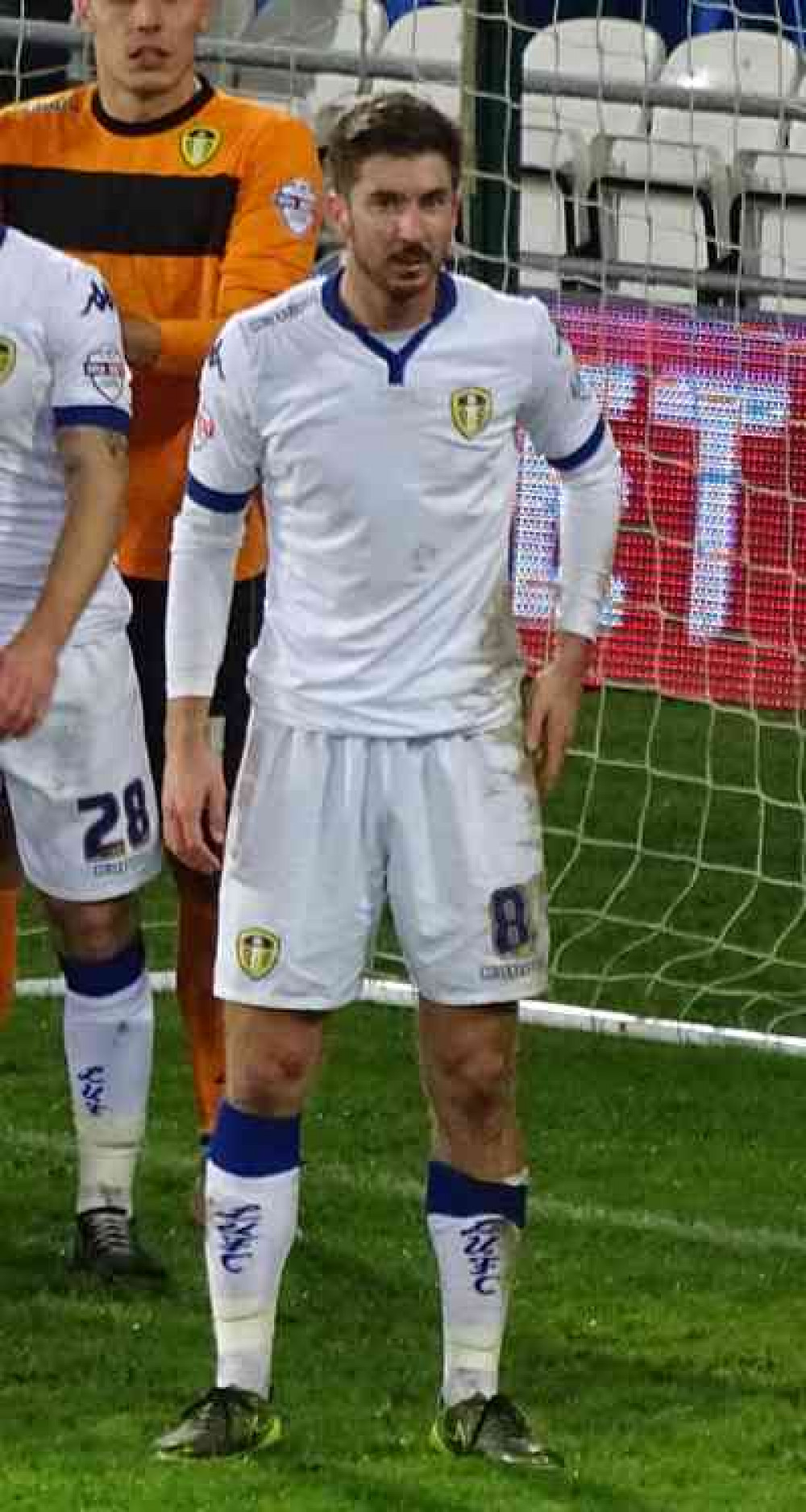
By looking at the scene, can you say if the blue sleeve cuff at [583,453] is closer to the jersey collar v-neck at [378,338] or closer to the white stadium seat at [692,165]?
the jersey collar v-neck at [378,338]

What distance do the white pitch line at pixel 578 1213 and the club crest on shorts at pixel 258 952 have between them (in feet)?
5.04

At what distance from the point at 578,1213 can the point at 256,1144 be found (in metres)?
1.54

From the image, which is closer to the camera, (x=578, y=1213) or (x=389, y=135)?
(x=389, y=135)

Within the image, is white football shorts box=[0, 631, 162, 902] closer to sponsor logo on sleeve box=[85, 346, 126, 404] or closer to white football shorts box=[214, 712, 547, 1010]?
sponsor logo on sleeve box=[85, 346, 126, 404]

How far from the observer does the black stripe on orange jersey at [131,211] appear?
5738 millimetres

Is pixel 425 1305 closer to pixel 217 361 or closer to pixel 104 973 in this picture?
pixel 104 973

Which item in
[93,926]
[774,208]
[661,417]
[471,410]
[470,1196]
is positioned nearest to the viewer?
[471,410]

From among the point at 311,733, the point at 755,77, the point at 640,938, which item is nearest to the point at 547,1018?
the point at 640,938

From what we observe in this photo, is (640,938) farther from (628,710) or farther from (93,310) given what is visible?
(93,310)

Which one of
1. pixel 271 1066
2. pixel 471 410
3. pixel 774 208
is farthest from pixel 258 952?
pixel 774 208

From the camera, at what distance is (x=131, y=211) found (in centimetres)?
573

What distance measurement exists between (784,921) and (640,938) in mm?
424

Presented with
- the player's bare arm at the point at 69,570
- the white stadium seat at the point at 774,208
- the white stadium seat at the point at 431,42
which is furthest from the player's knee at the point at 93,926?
the white stadium seat at the point at 774,208

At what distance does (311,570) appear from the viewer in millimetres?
4531
